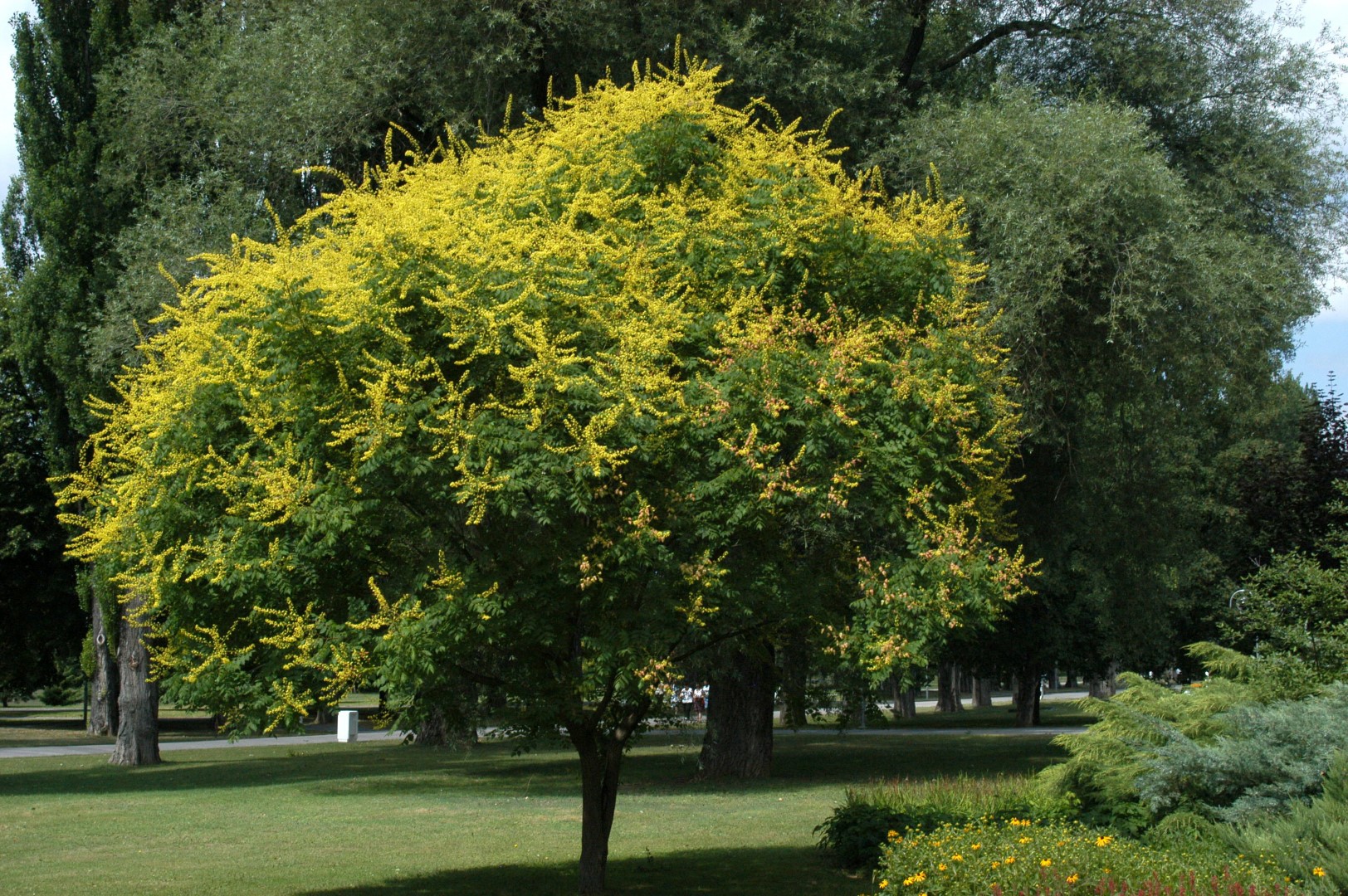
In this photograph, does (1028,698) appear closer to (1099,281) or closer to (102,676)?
(102,676)

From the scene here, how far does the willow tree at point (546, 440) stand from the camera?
8.12 metres

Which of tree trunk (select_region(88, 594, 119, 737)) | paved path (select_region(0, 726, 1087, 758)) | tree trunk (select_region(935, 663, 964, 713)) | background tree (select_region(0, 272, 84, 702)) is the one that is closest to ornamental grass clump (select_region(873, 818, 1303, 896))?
tree trunk (select_region(88, 594, 119, 737))

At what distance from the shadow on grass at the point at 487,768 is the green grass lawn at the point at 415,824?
0.31 feet

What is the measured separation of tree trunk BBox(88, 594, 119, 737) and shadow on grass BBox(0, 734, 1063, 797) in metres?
2.63

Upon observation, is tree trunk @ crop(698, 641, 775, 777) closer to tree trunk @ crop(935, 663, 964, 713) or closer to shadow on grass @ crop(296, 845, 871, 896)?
shadow on grass @ crop(296, 845, 871, 896)

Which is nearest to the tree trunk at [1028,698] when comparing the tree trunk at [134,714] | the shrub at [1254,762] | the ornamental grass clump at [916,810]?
the tree trunk at [134,714]

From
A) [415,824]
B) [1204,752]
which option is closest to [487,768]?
[415,824]

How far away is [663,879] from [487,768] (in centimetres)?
1554

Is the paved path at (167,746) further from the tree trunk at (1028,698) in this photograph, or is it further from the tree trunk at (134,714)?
the tree trunk at (1028,698)

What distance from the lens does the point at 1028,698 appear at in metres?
43.2

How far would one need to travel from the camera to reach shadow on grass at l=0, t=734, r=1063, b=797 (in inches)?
892

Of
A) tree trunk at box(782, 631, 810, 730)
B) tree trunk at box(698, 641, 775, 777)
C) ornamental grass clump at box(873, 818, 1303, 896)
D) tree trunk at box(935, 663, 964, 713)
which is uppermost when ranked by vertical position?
tree trunk at box(782, 631, 810, 730)

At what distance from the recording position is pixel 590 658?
8.86 m

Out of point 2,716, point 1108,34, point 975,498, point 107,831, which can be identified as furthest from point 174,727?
point 975,498
